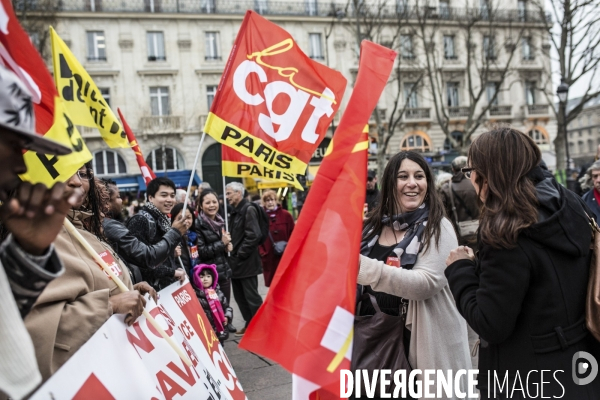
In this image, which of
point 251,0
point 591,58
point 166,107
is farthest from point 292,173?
point 251,0

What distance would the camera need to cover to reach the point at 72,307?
2.01 m

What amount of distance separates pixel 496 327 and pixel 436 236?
81 cm

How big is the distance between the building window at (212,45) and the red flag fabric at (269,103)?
91.7ft

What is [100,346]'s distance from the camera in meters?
1.96

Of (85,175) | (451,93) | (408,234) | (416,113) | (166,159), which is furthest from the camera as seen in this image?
(451,93)

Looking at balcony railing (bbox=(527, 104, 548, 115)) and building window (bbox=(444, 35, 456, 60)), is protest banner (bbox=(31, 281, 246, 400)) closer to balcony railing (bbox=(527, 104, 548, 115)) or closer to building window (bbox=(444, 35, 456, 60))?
building window (bbox=(444, 35, 456, 60))

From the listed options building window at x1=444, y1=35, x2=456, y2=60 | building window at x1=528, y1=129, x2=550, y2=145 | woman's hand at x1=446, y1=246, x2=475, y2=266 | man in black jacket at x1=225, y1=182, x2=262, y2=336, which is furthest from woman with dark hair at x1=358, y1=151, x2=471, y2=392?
building window at x1=528, y1=129, x2=550, y2=145

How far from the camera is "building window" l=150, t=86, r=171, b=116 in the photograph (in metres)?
29.9

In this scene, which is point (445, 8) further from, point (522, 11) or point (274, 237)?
point (274, 237)

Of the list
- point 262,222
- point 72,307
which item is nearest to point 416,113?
point 262,222

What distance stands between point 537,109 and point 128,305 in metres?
38.9

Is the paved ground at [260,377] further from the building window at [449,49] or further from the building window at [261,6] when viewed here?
the building window at [449,49]

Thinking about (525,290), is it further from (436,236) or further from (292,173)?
(292,173)

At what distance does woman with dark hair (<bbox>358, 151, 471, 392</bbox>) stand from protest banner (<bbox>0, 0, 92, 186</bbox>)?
4.83 ft
